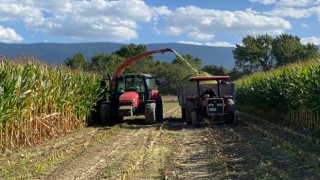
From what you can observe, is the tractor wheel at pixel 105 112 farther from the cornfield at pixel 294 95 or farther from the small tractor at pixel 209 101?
the cornfield at pixel 294 95

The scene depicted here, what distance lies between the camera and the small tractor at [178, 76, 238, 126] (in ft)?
50.0

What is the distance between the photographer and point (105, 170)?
7.84m

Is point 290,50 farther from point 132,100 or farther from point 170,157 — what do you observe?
point 170,157

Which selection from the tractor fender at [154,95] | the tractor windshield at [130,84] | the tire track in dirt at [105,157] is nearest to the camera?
the tire track in dirt at [105,157]

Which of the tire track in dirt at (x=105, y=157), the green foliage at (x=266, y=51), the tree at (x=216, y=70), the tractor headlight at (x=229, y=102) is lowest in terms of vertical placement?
the tire track in dirt at (x=105, y=157)

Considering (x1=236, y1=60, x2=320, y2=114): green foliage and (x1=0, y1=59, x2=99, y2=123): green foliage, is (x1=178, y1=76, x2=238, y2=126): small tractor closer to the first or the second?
(x1=236, y1=60, x2=320, y2=114): green foliage

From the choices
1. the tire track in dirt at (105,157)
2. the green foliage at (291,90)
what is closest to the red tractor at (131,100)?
the tire track in dirt at (105,157)

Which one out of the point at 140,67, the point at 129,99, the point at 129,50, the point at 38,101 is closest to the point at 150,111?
the point at 129,99

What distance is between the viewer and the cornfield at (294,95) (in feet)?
43.7

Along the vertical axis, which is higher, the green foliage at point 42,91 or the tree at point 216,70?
the tree at point 216,70

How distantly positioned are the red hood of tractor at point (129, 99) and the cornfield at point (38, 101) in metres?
1.26

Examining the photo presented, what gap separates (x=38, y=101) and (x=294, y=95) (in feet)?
27.0

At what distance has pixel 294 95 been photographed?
1514 centimetres

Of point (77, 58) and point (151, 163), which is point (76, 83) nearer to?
point (151, 163)
